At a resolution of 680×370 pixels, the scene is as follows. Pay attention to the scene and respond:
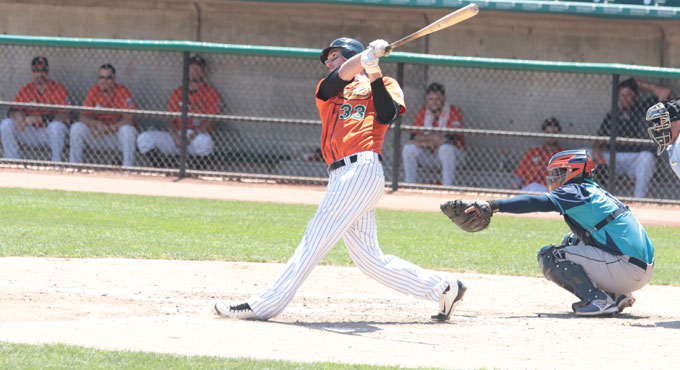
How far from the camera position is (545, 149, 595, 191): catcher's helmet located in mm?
5359

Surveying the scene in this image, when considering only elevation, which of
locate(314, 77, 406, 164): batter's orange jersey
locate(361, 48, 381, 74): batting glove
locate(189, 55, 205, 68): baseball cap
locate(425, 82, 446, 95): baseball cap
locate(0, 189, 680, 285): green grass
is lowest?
locate(0, 189, 680, 285): green grass

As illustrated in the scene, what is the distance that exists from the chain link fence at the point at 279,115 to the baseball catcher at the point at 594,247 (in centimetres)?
622

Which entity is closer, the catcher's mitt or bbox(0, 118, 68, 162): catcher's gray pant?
the catcher's mitt

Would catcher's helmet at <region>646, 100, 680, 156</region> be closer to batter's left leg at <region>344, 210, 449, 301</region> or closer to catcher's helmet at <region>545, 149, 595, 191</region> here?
catcher's helmet at <region>545, 149, 595, 191</region>

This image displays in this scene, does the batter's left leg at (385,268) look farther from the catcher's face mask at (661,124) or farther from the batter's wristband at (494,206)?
the catcher's face mask at (661,124)

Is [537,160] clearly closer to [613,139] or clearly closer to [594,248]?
[613,139]

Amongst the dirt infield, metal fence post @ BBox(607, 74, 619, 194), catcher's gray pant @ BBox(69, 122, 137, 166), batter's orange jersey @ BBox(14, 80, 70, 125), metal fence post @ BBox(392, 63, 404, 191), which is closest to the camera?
the dirt infield

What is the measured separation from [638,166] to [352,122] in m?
7.78

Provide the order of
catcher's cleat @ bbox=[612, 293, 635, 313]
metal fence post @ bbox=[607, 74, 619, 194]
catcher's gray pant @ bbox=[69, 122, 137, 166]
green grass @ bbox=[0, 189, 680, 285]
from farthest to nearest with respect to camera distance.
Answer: catcher's gray pant @ bbox=[69, 122, 137, 166], metal fence post @ bbox=[607, 74, 619, 194], green grass @ bbox=[0, 189, 680, 285], catcher's cleat @ bbox=[612, 293, 635, 313]

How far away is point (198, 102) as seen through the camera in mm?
12766

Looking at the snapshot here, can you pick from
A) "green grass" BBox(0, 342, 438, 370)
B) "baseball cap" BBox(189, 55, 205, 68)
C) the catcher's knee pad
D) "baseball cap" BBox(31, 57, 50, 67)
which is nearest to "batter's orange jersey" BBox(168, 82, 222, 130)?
"baseball cap" BBox(189, 55, 205, 68)

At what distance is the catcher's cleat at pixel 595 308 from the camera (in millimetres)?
5441

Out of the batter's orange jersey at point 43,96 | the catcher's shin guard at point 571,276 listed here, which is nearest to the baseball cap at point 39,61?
the batter's orange jersey at point 43,96

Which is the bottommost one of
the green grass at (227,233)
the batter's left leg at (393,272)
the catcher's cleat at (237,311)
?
the green grass at (227,233)
